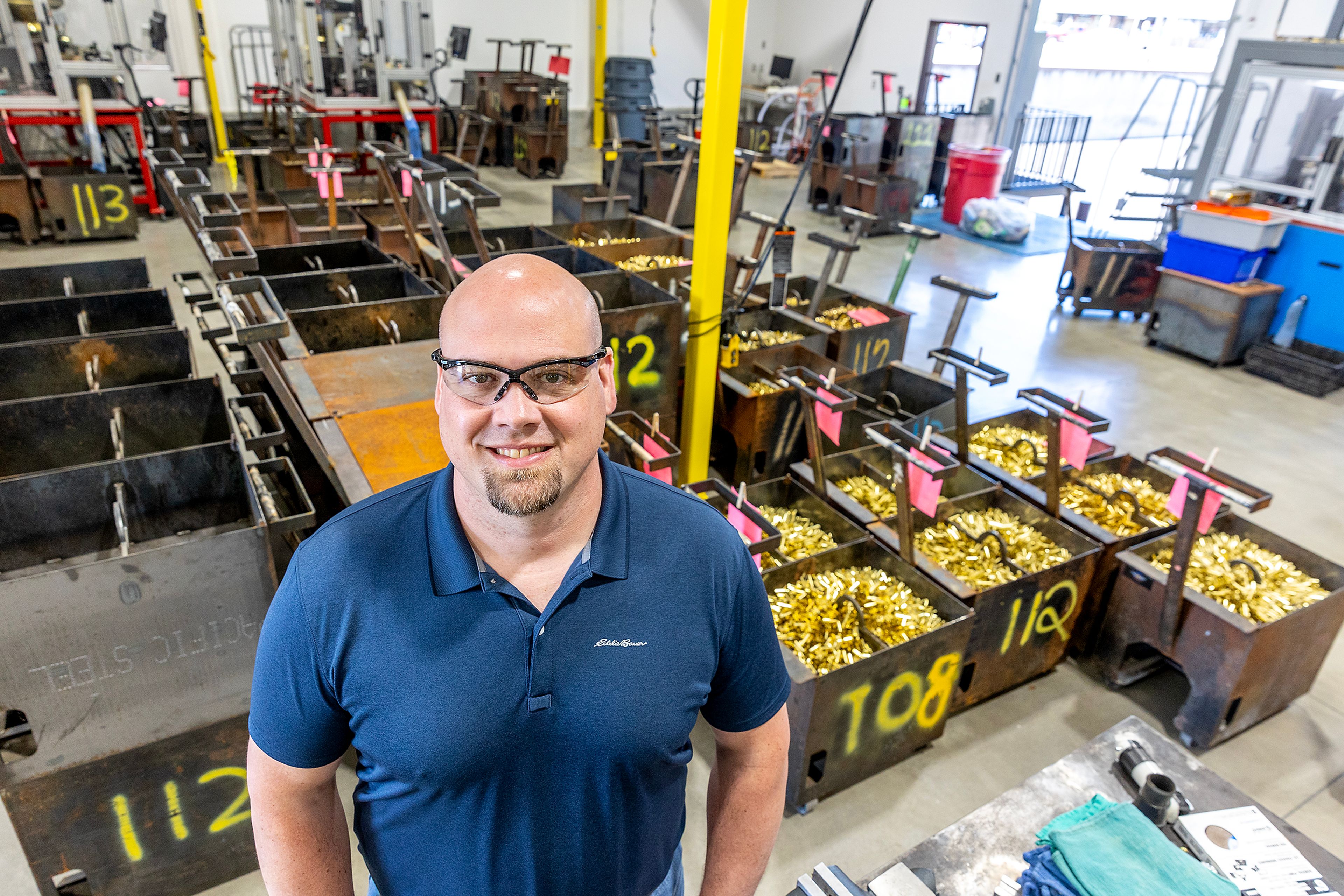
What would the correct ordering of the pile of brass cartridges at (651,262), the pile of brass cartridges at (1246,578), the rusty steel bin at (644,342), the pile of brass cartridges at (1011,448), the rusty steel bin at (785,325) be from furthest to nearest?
the pile of brass cartridges at (651,262) < the rusty steel bin at (785,325) < the rusty steel bin at (644,342) < the pile of brass cartridges at (1011,448) < the pile of brass cartridges at (1246,578)

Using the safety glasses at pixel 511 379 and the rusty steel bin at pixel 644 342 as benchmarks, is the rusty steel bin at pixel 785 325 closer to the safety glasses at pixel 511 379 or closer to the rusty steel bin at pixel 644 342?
the rusty steel bin at pixel 644 342

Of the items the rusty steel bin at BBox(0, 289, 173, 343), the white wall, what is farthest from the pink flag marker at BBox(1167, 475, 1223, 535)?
the white wall

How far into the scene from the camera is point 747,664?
1.37m

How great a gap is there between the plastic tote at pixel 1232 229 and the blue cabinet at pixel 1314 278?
13 cm

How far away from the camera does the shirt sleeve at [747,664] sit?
1342mm

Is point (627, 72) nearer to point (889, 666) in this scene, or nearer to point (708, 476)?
point (708, 476)

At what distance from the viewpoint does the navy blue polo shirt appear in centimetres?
117

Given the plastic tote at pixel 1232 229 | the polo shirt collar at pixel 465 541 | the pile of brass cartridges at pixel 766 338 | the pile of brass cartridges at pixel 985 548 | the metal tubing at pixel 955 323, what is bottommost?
the pile of brass cartridges at pixel 985 548

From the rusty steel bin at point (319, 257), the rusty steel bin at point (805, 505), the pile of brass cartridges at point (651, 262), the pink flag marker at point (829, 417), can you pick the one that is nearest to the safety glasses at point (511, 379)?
the pink flag marker at point (829, 417)

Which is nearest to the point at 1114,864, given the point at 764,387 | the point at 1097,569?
the point at 1097,569

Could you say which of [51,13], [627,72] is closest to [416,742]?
[51,13]

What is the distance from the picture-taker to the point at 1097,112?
17.2 m

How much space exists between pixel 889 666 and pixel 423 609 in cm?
192

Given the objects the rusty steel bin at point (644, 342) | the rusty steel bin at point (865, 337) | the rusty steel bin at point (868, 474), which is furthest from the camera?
the rusty steel bin at point (865, 337)
